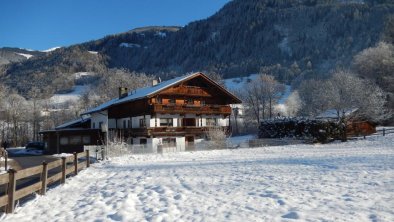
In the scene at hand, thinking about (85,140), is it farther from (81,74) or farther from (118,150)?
(81,74)

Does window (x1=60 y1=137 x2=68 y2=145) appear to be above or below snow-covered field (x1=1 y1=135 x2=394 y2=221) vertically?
above

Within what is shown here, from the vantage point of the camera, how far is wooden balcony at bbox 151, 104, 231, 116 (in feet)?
137

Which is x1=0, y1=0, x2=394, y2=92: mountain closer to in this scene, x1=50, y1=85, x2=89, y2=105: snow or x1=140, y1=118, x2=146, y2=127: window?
x1=50, y1=85, x2=89, y2=105: snow

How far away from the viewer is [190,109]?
4419 cm

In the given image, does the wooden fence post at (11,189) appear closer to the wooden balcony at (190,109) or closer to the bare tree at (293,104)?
the wooden balcony at (190,109)

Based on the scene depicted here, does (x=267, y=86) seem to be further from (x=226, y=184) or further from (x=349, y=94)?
(x=226, y=184)

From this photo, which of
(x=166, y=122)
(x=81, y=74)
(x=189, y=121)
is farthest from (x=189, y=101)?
(x=81, y=74)

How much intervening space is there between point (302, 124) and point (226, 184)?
34.7m

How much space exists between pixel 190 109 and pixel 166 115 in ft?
9.64

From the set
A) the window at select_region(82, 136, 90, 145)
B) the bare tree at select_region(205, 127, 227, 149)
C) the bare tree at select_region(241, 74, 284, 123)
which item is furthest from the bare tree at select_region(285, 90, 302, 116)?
the bare tree at select_region(205, 127, 227, 149)

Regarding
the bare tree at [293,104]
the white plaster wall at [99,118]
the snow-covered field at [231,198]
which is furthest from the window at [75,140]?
the bare tree at [293,104]

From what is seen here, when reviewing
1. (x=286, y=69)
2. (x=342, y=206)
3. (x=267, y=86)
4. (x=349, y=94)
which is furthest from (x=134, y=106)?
(x=286, y=69)

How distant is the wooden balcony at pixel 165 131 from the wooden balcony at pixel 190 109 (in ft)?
6.15

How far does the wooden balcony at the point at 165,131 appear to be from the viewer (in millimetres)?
41312
